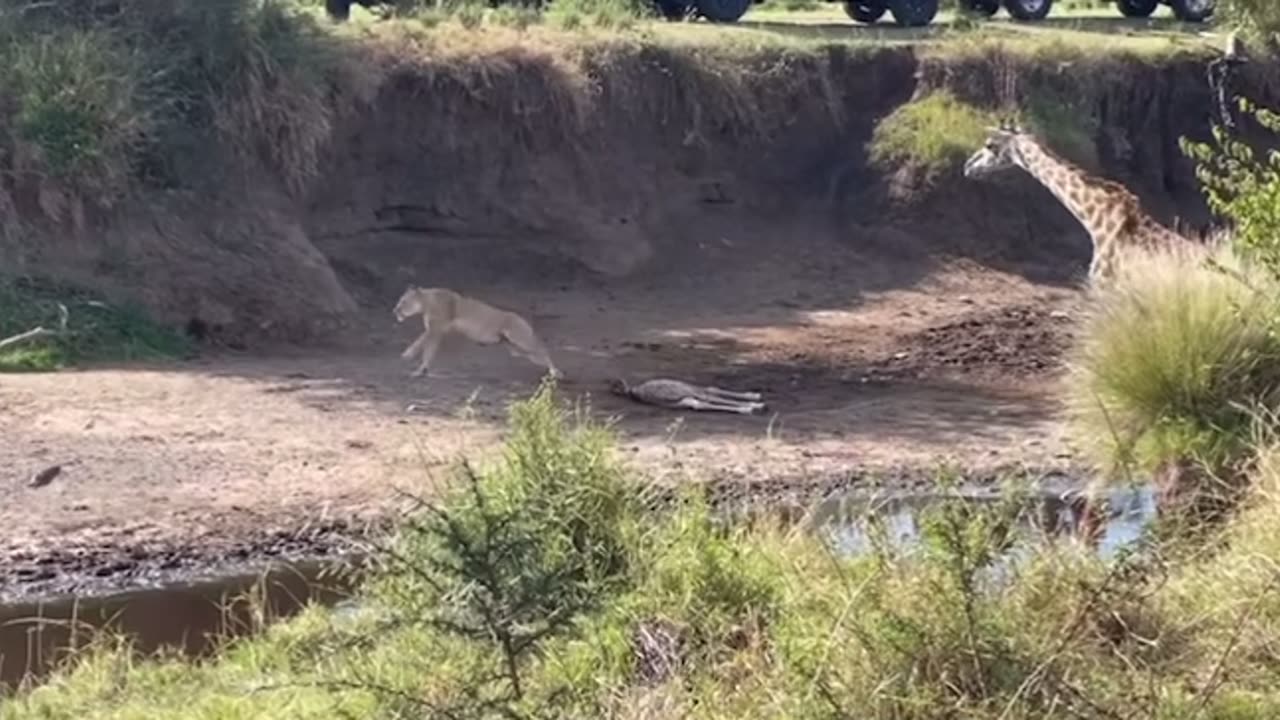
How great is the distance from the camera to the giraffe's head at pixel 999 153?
63.8 ft

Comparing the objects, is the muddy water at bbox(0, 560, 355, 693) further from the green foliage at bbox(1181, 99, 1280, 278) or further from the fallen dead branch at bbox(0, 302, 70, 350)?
the fallen dead branch at bbox(0, 302, 70, 350)

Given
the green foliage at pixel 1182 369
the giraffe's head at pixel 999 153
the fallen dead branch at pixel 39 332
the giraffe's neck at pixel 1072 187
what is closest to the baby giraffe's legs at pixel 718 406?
the giraffe's neck at pixel 1072 187

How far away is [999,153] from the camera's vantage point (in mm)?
19891

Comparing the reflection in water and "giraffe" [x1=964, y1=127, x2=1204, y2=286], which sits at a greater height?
the reflection in water

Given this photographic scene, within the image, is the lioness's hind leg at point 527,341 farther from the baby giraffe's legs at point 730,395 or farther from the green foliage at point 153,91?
the green foliage at point 153,91

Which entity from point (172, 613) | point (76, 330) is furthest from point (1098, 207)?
point (172, 613)

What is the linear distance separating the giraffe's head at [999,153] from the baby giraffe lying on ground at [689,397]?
404cm

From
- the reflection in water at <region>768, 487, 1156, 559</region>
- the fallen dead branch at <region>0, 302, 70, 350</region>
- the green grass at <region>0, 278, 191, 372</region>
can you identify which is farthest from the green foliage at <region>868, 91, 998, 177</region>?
the reflection in water at <region>768, 487, 1156, 559</region>

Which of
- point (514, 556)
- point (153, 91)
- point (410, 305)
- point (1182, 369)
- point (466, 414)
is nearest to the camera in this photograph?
point (514, 556)

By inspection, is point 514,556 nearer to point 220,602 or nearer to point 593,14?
point 220,602

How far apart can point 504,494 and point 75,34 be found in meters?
11.5

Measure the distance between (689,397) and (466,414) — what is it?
365cm

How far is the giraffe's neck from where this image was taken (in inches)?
664

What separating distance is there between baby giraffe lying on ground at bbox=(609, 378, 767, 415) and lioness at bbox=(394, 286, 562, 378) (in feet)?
2.54
